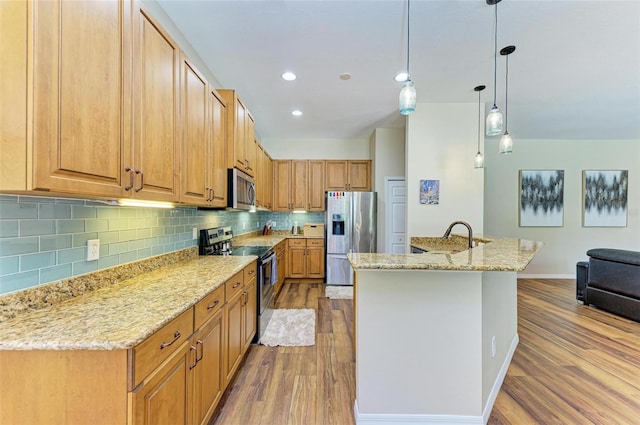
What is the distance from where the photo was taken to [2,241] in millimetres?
1031

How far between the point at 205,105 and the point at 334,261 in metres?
3.37

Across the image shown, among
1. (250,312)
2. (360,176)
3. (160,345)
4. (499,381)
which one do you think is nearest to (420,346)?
(499,381)

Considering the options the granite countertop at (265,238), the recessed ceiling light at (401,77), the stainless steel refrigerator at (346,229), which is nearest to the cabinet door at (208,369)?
the granite countertop at (265,238)

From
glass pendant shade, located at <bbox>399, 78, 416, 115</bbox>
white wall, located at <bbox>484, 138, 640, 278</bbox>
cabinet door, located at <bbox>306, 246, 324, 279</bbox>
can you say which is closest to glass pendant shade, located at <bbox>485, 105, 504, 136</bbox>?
glass pendant shade, located at <bbox>399, 78, 416, 115</bbox>

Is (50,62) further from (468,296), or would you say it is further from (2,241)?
(468,296)

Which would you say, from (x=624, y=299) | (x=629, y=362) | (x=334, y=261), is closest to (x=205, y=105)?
(x=334, y=261)

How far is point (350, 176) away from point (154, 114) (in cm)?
413

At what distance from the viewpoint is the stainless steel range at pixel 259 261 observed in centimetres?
261

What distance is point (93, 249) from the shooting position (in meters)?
1.42

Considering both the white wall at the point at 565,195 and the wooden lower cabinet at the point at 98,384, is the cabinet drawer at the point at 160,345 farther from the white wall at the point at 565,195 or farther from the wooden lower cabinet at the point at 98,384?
the white wall at the point at 565,195

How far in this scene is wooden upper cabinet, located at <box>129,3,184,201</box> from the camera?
49.8 inches

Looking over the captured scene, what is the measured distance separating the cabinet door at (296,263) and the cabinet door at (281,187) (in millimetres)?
907

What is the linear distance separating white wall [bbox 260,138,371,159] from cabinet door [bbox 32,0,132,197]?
4173 mm

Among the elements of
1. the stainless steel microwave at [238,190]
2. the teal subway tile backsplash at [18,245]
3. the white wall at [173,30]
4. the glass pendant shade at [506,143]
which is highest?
the white wall at [173,30]
